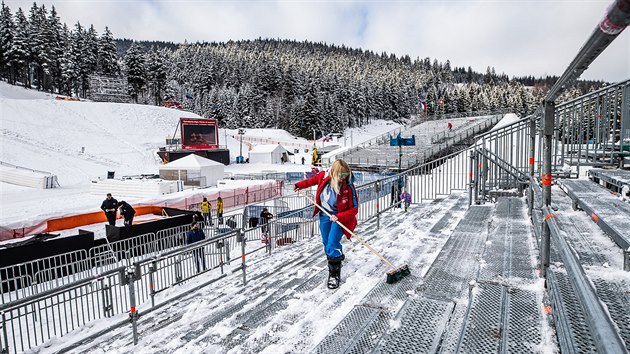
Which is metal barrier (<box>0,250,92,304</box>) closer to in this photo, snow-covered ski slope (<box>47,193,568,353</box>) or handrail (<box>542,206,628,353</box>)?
snow-covered ski slope (<box>47,193,568,353</box>)

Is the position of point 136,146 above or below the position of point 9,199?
above

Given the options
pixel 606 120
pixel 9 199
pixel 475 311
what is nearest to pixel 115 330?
pixel 475 311

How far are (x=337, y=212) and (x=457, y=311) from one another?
1.93m

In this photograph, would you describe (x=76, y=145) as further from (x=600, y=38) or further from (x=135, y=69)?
(x=600, y=38)

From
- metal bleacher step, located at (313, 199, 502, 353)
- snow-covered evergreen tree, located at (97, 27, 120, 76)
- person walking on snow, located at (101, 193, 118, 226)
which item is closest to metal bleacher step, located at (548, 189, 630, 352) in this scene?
metal bleacher step, located at (313, 199, 502, 353)

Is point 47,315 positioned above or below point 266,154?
below

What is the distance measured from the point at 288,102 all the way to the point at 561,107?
98.1 meters

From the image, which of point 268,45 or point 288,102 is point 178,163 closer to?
point 288,102

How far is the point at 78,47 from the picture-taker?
78.1 metres

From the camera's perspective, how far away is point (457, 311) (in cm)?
380

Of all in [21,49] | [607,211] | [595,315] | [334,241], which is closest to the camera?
[595,315]

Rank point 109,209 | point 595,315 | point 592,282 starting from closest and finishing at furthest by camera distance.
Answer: point 595,315 < point 592,282 < point 109,209

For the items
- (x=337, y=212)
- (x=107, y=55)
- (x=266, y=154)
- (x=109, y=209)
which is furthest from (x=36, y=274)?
(x=107, y=55)

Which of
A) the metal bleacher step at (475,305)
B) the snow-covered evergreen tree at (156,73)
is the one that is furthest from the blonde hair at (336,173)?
the snow-covered evergreen tree at (156,73)
